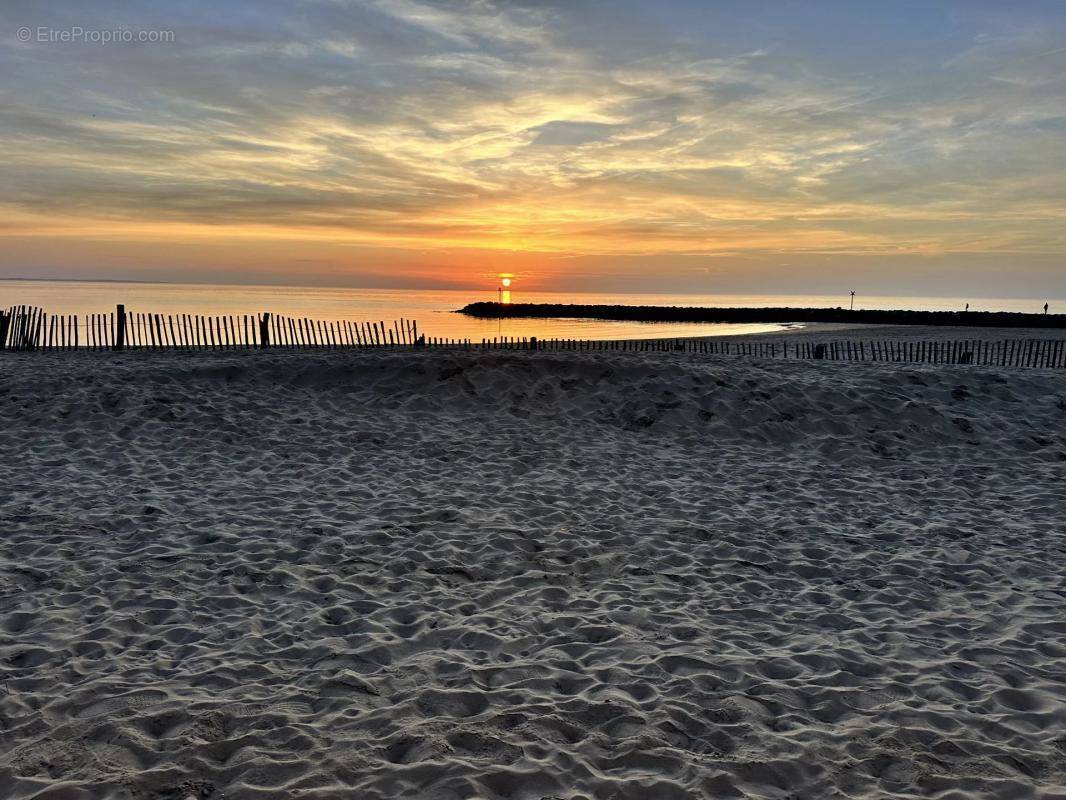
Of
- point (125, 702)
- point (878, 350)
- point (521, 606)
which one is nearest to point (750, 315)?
point (878, 350)

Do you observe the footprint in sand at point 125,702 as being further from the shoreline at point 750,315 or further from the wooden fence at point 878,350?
the shoreline at point 750,315

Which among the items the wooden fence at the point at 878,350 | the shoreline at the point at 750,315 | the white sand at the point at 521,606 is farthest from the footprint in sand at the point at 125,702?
the shoreline at the point at 750,315

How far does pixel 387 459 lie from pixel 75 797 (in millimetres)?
7031

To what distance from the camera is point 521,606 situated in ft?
18.4

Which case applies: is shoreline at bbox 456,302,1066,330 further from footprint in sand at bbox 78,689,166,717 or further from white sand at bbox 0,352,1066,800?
footprint in sand at bbox 78,689,166,717

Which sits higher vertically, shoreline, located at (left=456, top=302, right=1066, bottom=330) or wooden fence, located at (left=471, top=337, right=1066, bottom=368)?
shoreline, located at (left=456, top=302, right=1066, bottom=330)

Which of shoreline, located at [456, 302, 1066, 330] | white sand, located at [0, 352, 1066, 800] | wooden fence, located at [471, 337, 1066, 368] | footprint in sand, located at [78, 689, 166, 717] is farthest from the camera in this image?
shoreline, located at [456, 302, 1066, 330]

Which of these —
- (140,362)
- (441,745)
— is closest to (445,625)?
(441,745)

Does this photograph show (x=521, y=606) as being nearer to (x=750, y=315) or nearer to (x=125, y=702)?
(x=125, y=702)

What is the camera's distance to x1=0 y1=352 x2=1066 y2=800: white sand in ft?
12.0

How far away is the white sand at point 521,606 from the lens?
3.66 m

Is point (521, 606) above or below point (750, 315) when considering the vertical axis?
below

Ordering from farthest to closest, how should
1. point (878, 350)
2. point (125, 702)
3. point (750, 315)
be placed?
1. point (750, 315)
2. point (878, 350)
3. point (125, 702)

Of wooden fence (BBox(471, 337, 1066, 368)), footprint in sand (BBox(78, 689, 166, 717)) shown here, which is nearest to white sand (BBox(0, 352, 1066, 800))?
footprint in sand (BBox(78, 689, 166, 717))
